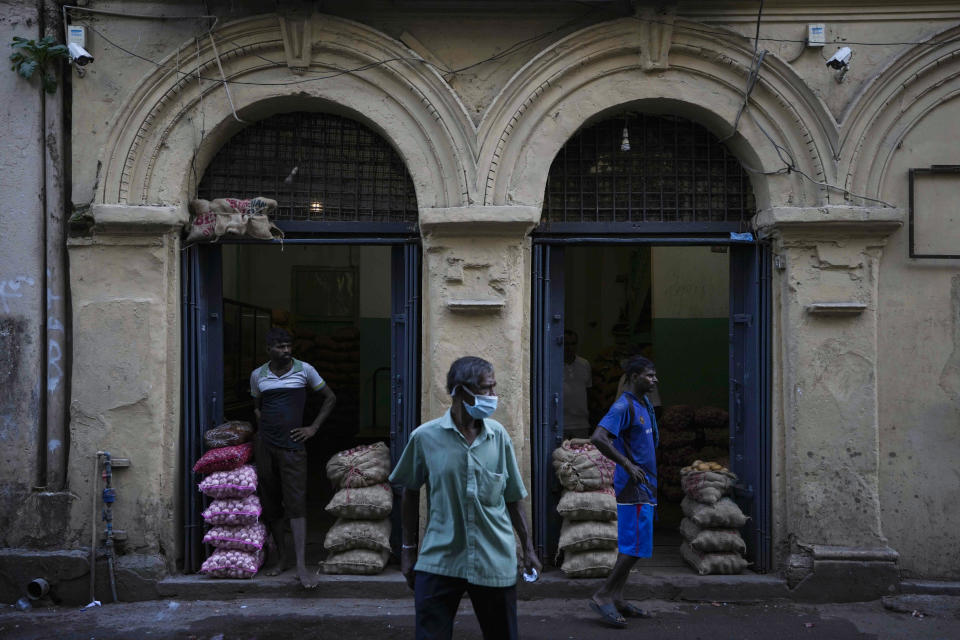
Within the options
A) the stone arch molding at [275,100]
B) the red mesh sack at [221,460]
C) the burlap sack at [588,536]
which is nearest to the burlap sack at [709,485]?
the burlap sack at [588,536]

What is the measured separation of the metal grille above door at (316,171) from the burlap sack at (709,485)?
298 cm

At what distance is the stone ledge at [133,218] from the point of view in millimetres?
5723

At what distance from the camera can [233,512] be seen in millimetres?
A: 5805

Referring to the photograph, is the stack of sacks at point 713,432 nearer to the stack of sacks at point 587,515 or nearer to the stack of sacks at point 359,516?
the stack of sacks at point 587,515

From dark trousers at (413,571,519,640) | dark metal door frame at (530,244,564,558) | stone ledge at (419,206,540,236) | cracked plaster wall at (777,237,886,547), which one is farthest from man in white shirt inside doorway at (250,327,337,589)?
cracked plaster wall at (777,237,886,547)

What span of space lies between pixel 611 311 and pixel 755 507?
6347 millimetres

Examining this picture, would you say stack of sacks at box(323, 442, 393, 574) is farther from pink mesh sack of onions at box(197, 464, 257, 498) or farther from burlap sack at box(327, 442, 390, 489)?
pink mesh sack of onions at box(197, 464, 257, 498)

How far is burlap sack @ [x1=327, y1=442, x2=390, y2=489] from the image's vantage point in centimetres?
589

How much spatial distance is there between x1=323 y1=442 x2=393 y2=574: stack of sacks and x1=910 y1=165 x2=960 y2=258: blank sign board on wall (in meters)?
4.27

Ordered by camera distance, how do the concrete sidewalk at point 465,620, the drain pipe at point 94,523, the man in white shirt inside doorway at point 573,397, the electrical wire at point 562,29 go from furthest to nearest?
the man in white shirt inside doorway at point 573,397, the electrical wire at point 562,29, the drain pipe at point 94,523, the concrete sidewalk at point 465,620

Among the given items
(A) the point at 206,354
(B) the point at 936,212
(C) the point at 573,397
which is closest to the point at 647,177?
(B) the point at 936,212

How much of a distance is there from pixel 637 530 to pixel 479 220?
7.82ft

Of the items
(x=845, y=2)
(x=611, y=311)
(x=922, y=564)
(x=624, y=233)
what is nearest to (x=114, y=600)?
(x=624, y=233)

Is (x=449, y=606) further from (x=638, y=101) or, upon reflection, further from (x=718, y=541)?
(x=638, y=101)
